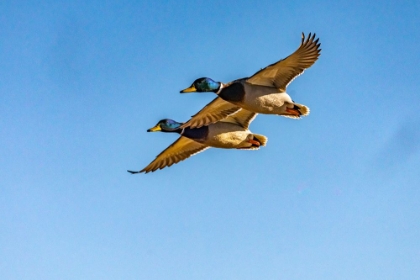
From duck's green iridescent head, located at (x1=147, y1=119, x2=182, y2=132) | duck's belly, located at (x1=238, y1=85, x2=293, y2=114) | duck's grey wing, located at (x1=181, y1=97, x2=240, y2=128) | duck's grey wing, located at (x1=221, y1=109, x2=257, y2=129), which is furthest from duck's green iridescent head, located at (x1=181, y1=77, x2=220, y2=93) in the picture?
duck's green iridescent head, located at (x1=147, y1=119, x2=182, y2=132)

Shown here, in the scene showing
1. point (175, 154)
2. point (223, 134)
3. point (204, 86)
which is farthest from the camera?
point (175, 154)

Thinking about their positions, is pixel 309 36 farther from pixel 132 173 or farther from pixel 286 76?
pixel 132 173

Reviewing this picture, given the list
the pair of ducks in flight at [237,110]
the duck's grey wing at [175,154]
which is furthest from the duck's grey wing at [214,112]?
the duck's grey wing at [175,154]

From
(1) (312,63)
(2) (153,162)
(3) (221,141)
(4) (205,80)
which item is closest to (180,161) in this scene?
(2) (153,162)

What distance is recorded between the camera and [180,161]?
2022cm

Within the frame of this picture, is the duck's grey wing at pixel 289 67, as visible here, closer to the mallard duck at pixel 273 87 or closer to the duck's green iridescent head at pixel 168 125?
the mallard duck at pixel 273 87

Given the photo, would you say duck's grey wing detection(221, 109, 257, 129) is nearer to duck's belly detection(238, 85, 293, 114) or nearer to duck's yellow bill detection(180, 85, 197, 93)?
duck's yellow bill detection(180, 85, 197, 93)

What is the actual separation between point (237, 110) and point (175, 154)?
2702mm

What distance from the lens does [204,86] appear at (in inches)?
700

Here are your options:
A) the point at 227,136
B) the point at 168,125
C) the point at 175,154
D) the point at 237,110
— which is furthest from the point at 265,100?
the point at 175,154

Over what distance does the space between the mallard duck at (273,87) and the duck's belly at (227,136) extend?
124 centimetres

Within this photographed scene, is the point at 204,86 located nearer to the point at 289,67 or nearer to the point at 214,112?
the point at 214,112

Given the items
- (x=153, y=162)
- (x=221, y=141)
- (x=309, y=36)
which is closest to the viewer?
(x=309, y=36)

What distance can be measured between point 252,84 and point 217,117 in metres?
1.33
